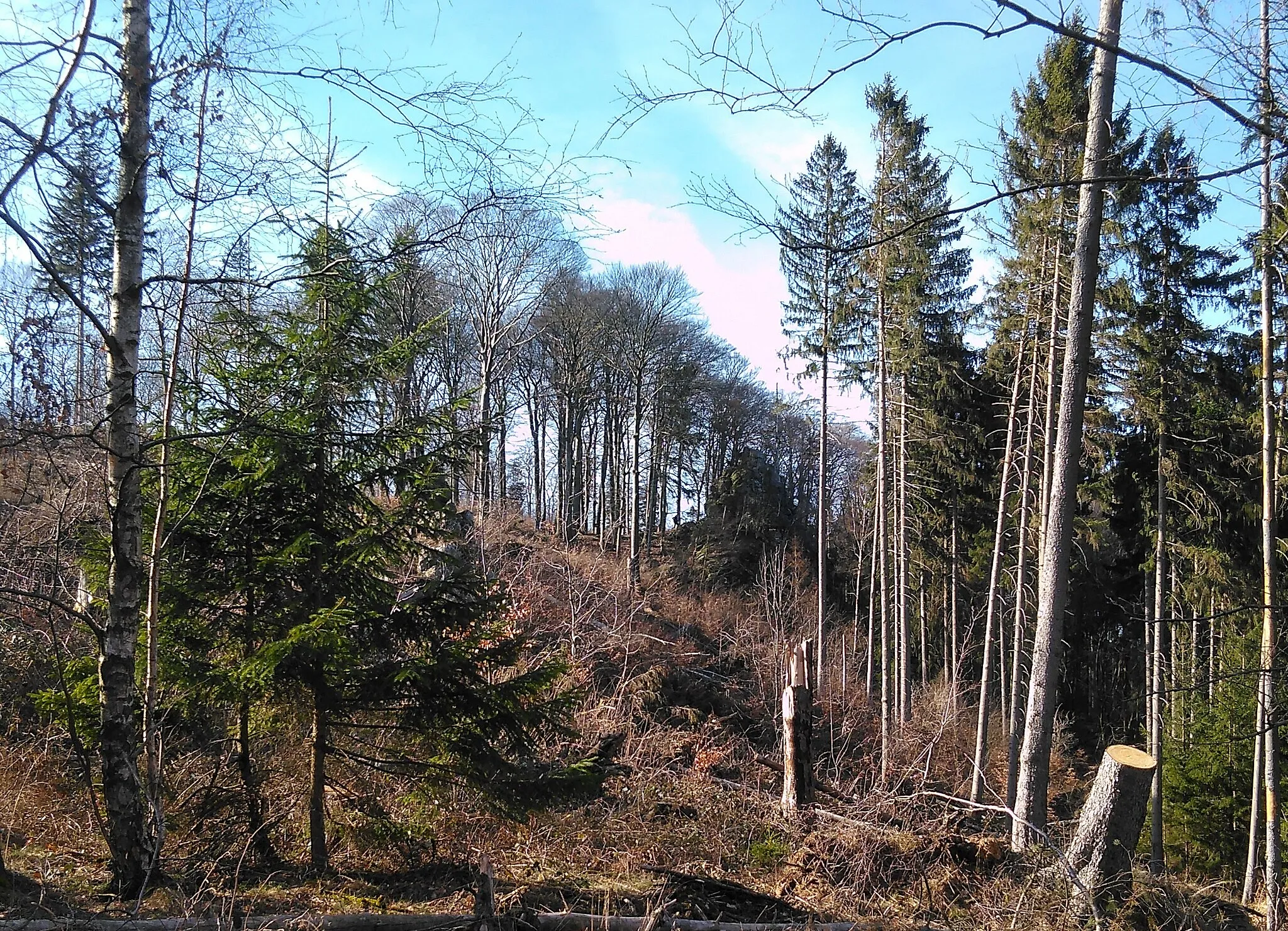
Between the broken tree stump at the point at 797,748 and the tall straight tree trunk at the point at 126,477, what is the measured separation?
5526 mm

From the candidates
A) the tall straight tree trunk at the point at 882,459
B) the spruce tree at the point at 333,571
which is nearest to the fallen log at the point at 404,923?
the spruce tree at the point at 333,571

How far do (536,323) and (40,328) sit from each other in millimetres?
24816

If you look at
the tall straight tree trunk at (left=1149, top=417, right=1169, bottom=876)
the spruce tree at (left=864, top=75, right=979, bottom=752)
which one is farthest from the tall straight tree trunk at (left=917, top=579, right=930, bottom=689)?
the tall straight tree trunk at (left=1149, top=417, right=1169, bottom=876)

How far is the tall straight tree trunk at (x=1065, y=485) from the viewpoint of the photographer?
891 cm

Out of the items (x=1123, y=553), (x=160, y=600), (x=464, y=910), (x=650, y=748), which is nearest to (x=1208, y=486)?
(x=1123, y=553)

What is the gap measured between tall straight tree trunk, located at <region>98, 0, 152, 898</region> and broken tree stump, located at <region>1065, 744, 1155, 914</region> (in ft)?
20.1

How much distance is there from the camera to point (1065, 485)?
30.5 feet

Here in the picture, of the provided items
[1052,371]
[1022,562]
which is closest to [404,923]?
[1052,371]

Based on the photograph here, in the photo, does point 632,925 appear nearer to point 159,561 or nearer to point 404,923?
point 404,923

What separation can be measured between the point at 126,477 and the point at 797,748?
21.0ft

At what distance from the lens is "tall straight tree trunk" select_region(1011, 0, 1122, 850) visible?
29.2ft

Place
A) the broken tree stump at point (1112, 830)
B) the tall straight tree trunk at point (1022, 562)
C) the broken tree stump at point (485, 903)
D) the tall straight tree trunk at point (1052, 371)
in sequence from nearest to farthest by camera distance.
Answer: the broken tree stump at point (485, 903)
the broken tree stump at point (1112, 830)
the tall straight tree trunk at point (1052, 371)
the tall straight tree trunk at point (1022, 562)

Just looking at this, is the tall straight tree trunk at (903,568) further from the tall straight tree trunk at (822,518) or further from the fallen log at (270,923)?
the fallen log at (270,923)

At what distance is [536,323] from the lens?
96.3 feet
